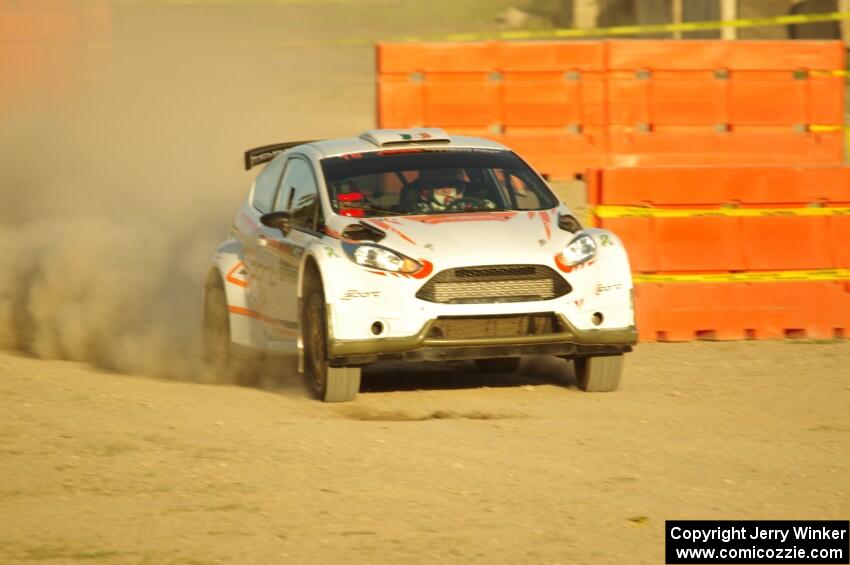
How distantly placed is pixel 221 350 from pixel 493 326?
273 cm

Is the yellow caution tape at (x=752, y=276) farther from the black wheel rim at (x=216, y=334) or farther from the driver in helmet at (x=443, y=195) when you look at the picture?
the black wheel rim at (x=216, y=334)

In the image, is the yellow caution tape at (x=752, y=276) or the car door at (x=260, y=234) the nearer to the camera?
the car door at (x=260, y=234)

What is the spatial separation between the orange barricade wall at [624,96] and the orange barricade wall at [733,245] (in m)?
6.19

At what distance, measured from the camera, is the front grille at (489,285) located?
9789 mm

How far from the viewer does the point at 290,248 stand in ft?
35.3

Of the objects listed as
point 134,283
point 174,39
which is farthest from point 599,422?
point 174,39

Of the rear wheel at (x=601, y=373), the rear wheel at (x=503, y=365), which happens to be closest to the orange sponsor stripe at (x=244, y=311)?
the rear wheel at (x=503, y=365)

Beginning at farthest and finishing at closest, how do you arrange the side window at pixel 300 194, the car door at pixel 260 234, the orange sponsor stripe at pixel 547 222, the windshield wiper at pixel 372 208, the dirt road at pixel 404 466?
the car door at pixel 260 234, the side window at pixel 300 194, the windshield wiper at pixel 372 208, the orange sponsor stripe at pixel 547 222, the dirt road at pixel 404 466

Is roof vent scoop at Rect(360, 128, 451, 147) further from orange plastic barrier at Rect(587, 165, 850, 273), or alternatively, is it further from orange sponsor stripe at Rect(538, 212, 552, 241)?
orange plastic barrier at Rect(587, 165, 850, 273)

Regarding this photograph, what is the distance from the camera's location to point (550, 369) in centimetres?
1145

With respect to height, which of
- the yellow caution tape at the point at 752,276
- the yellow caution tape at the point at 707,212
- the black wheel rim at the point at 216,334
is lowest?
the black wheel rim at the point at 216,334

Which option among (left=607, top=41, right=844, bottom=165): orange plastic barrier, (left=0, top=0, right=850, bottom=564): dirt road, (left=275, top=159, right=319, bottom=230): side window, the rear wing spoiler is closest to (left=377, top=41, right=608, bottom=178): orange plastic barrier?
(left=607, top=41, right=844, bottom=165): orange plastic barrier

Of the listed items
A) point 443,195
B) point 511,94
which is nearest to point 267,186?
point 443,195

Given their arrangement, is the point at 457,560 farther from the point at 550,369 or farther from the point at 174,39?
the point at 174,39
